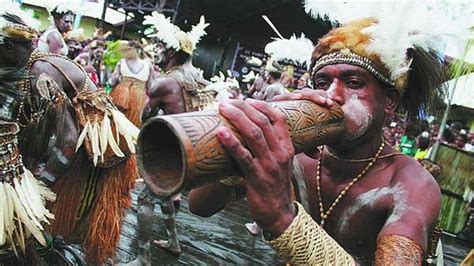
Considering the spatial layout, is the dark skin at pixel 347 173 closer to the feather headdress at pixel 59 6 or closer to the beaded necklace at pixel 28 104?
the beaded necklace at pixel 28 104

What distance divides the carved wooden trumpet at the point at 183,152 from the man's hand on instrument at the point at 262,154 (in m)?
0.02

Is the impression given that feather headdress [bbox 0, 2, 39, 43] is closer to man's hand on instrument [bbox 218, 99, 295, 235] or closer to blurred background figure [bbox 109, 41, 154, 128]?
man's hand on instrument [bbox 218, 99, 295, 235]

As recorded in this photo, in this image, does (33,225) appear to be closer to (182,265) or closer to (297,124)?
(297,124)

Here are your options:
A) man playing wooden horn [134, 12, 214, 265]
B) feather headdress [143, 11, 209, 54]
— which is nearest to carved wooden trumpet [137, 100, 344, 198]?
man playing wooden horn [134, 12, 214, 265]

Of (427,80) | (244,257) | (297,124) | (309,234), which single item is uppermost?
(427,80)

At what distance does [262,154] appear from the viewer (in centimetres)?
131

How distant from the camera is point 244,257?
566 cm

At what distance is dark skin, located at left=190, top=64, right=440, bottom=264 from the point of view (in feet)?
4.32

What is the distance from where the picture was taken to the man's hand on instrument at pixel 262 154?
4.18 feet

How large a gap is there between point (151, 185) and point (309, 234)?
54cm

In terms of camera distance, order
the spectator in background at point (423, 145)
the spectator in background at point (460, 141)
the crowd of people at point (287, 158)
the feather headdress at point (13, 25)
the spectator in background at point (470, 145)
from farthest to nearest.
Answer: the spectator in background at point (460, 141), the spectator in background at point (470, 145), the spectator in background at point (423, 145), the feather headdress at point (13, 25), the crowd of people at point (287, 158)

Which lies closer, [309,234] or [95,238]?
[309,234]

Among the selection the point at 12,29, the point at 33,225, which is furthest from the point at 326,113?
the point at 12,29

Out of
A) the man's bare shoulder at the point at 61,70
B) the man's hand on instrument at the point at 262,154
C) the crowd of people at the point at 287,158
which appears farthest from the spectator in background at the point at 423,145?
the man's hand on instrument at the point at 262,154
